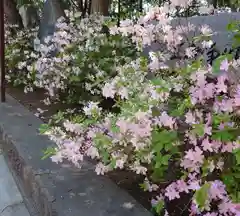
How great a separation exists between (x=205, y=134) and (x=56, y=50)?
3701 mm

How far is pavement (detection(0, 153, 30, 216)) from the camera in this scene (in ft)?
8.34

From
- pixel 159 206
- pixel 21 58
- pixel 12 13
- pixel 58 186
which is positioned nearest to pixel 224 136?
pixel 159 206

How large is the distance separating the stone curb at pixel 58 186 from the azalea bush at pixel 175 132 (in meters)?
0.13

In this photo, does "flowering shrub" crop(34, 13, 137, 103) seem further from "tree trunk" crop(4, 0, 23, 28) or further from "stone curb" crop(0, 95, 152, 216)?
"tree trunk" crop(4, 0, 23, 28)

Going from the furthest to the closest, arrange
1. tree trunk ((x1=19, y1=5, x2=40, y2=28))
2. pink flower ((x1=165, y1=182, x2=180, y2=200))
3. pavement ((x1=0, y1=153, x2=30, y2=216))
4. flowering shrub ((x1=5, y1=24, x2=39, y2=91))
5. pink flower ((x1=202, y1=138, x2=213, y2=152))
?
tree trunk ((x1=19, y1=5, x2=40, y2=28)) < flowering shrub ((x1=5, y1=24, x2=39, y2=91)) < pavement ((x1=0, y1=153, x2=30, y2=216)) < pink flower ((x1=165, y1=182, x2=180, y2=200)) < pink flower ((x1=202, y1=138, x2=213, y2=152))

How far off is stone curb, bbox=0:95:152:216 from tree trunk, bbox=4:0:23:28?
576 centimetres

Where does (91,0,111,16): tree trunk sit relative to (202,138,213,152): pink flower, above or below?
above

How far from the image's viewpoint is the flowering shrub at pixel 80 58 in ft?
13.5

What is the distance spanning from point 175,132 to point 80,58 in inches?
110

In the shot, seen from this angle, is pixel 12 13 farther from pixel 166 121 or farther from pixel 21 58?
pixel 166 121

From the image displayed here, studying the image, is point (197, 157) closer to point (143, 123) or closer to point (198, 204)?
point (198, 204)

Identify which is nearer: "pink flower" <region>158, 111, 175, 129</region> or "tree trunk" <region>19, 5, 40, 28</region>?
"pink flower" <region>158, 111, 175, 129</region>

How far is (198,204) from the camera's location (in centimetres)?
141

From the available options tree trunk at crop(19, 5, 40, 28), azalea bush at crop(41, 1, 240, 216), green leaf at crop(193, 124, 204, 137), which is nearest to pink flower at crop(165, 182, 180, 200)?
azalea bush at crop(41, 1, 240, 216)
